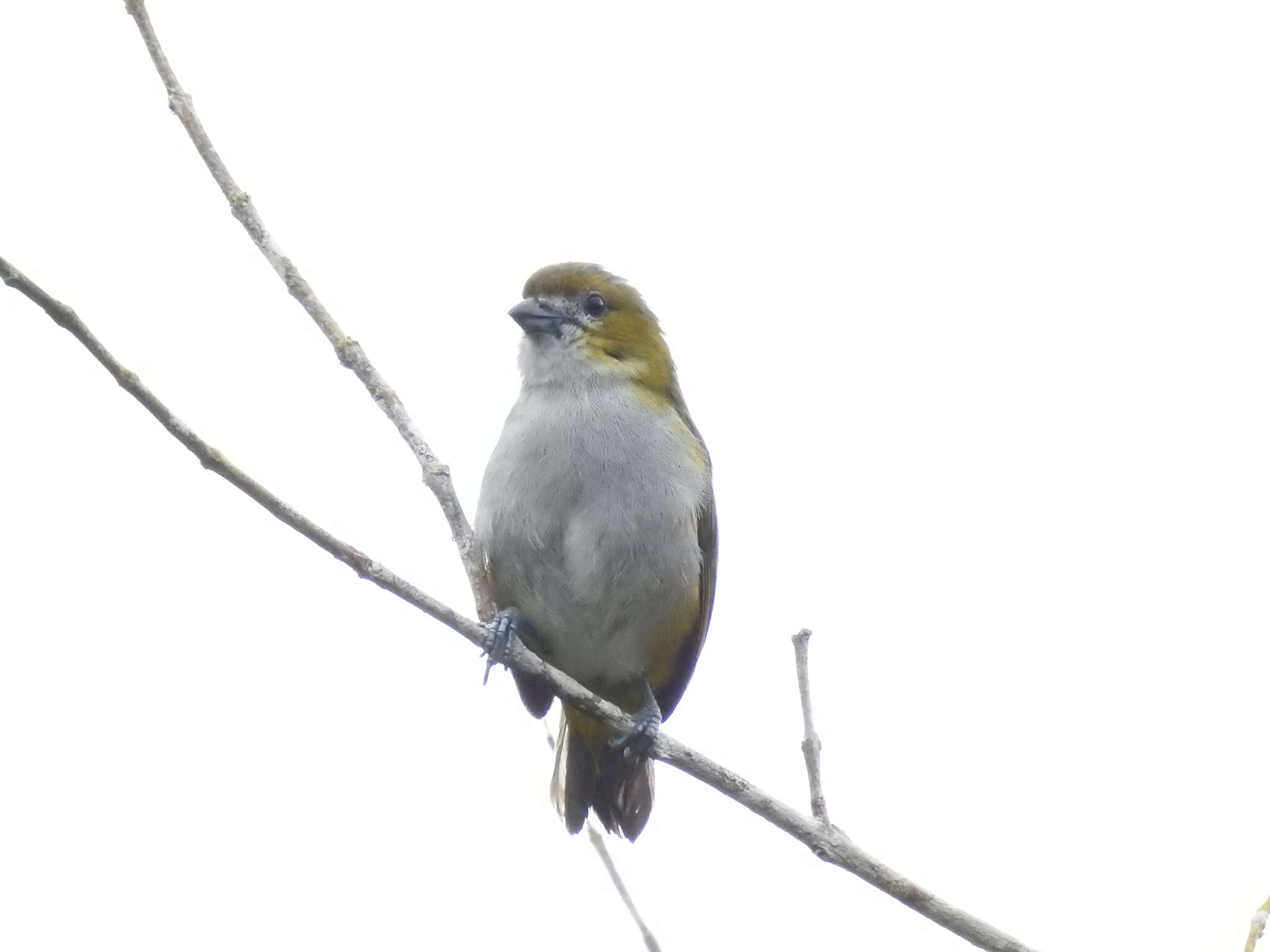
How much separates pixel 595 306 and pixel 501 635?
76.7 inches

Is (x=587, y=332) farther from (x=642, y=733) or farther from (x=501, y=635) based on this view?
Answer: (x=642, y=733)

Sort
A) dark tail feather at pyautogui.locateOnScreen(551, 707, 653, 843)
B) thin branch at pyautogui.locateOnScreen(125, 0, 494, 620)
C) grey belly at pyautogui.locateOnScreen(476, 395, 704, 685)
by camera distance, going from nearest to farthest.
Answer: thin branch at pyautogui.locateOnScreen(125, 0, 494, 620)
grey belly at pyautogui.locateOnScreen(476, 395, 704, 685)
dark tail feather at pyautogui.locateOnScreen(551, 707, 653, 843)

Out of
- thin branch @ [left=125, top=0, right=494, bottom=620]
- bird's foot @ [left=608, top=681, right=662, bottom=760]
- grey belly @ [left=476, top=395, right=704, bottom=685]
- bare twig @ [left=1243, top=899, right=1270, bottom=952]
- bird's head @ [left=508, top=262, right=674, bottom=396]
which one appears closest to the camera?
bare twig @ [left=1243, top=899, right=1270, bottom=952]

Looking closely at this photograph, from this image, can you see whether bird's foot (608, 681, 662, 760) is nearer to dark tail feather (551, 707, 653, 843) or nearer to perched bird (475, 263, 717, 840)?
perched bird (475, 263, 717, 840)

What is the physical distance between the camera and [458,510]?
5477mm

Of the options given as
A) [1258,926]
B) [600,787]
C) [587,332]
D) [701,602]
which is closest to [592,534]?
[701,602]

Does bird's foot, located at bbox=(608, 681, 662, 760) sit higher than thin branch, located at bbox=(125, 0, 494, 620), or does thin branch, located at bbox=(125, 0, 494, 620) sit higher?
thin branch, located at bbox=(125, 0, 494, 620)

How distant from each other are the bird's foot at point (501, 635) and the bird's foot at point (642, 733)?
1.82 feet

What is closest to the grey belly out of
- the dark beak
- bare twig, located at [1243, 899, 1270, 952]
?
the dark beak

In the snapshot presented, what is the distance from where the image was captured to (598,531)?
239 inches

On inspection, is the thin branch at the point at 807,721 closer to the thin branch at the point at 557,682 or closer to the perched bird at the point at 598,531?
the thin branch at the point at 557,682

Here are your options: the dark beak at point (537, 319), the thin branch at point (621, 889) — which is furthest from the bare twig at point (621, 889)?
the dark beak at point (537, 319)

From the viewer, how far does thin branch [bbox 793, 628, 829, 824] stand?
4.36 m

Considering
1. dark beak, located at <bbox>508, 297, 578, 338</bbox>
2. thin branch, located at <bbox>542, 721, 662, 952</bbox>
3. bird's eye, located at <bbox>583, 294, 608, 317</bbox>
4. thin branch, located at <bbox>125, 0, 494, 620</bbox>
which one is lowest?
thin branch, located at <bbox>542, 721, 662, 952</bbox>
